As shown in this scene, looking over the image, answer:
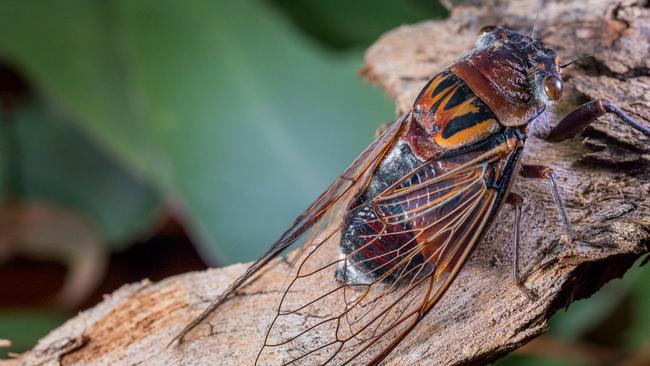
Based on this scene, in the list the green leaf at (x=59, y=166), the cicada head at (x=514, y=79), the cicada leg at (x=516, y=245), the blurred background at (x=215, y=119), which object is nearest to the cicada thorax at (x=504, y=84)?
the cicada head at (x=514, y=79)

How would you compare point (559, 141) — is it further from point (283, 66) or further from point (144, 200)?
point (144, 200)

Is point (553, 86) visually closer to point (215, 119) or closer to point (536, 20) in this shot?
point (536, 20)

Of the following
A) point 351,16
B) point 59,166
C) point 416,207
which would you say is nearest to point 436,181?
point 416,207

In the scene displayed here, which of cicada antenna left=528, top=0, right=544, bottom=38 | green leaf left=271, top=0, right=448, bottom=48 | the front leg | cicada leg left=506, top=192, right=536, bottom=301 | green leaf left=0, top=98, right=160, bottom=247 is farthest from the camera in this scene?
green leaf left=0, top=98, right=160, bottom=247

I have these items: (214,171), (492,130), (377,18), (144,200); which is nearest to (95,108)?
(144,200)

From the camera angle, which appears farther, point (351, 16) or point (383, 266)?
point (351, 16)

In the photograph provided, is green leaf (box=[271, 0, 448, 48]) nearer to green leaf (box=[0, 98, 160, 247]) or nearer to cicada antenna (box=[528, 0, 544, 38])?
cicada antenna (box=[528, 0, 544, 38])

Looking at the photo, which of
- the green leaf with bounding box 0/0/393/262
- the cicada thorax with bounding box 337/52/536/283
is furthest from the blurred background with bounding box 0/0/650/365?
the cicada thorax with bounding box 337/52/536/283
